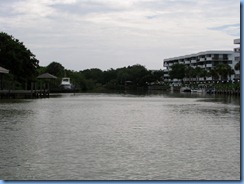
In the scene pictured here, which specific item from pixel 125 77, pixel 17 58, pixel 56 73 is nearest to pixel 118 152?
pixel 17 58

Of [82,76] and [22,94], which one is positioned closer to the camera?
[22,94]

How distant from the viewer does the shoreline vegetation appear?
71.9 metres

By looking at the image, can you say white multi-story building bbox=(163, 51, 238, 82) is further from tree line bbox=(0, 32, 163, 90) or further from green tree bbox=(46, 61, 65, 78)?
green tree bbox=(46, 61, 65, 78)

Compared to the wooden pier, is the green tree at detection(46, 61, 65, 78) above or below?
above

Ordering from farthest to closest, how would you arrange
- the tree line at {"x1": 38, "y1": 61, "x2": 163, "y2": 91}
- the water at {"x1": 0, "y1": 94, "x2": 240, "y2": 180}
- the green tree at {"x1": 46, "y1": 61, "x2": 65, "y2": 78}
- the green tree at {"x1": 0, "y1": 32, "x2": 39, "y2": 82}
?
the tree line at {"x1": 38, "y1": 61, "x2": 163, "y2": 91} → the green tree at {"x1": 46, "y1": 61, "x2": 65, "y2": 78} → the green tree at {"x1": 0, "y1": 32, "x2": 39, "y2": 82} → the water at {"x1": 0, "y1": 94, "x2": 240, "y2": 180}

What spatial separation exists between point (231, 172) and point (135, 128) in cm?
1121

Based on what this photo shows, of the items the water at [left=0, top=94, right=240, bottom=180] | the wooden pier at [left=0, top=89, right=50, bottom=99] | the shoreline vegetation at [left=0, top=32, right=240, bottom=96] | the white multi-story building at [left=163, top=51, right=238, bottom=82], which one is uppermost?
the white multi-story building at [left=163, top=51, right=238, bottom=82]

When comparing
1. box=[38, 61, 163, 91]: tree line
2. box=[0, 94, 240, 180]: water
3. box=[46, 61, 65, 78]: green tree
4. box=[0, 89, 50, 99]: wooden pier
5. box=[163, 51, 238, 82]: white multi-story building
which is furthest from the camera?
box=[38, 61, 163, 91]: tree line

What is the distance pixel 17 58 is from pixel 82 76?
73301 mm

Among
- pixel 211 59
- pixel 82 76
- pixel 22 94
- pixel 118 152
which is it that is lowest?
pixel 118 152

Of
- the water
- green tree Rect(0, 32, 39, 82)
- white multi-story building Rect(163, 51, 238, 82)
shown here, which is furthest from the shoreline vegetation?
the water

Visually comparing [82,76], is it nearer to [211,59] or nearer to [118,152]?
[211,59]

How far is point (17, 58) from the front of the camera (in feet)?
238

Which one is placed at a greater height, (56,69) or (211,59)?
(211,59)
